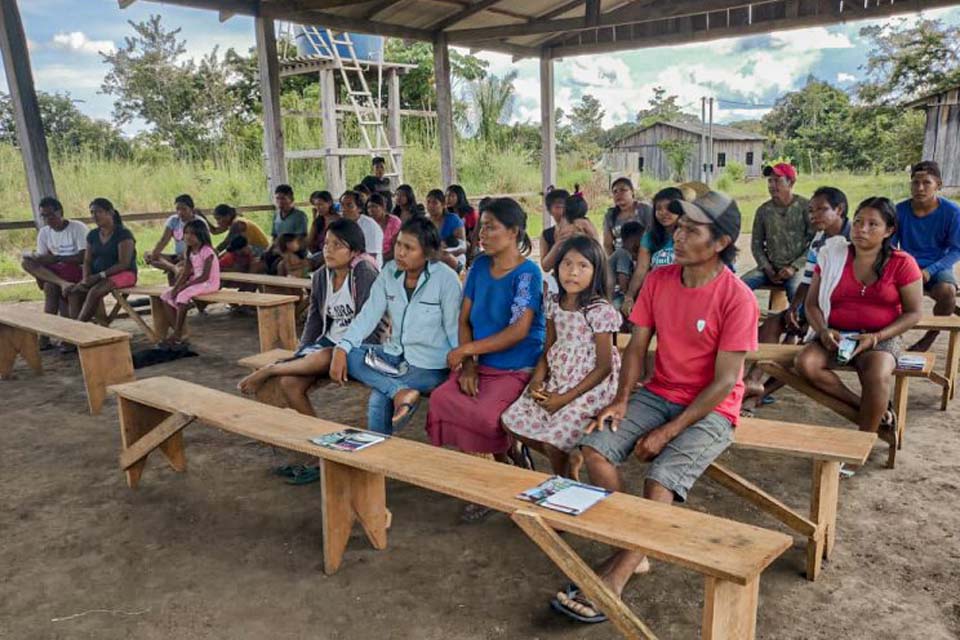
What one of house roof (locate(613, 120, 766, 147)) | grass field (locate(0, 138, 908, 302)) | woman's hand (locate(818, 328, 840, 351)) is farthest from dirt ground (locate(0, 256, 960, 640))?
house roof (locate(613, 120, 766, 147))

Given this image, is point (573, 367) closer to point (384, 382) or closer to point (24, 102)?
point (384, 382)

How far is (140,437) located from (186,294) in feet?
9.17

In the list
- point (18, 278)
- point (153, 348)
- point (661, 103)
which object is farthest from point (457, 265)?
point (661, 103)

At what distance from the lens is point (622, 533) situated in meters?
1.86

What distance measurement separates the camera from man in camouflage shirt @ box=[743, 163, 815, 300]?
5066mm

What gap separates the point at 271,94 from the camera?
766cm

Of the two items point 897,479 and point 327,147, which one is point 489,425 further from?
point 327,147

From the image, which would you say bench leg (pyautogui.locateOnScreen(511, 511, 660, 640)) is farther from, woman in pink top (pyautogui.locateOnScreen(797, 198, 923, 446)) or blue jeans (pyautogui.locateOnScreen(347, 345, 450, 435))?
woman in pink top (pyautogui.locateOnScreen(797, 198, 923, 446))

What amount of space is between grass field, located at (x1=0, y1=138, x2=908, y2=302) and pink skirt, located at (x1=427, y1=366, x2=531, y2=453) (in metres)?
7.59

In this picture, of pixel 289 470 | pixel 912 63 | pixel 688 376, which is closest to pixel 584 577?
pixel 688 376

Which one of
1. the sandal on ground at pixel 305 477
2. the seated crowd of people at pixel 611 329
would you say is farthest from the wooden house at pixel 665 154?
the sandal on ground at pixel 305 477

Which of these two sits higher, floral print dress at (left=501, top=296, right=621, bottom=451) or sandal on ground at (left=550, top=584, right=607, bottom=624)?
floral print dress at (left=501, top=296, right=621, bottom=451)

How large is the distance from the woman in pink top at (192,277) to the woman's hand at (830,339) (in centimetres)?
480

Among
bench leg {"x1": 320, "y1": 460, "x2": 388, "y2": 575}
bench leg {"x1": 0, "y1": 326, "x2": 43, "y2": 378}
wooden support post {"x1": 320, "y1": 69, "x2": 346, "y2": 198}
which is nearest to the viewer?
bench leg {"x1": 320, "y1": 460, "x2": 388, "y2": 575}
